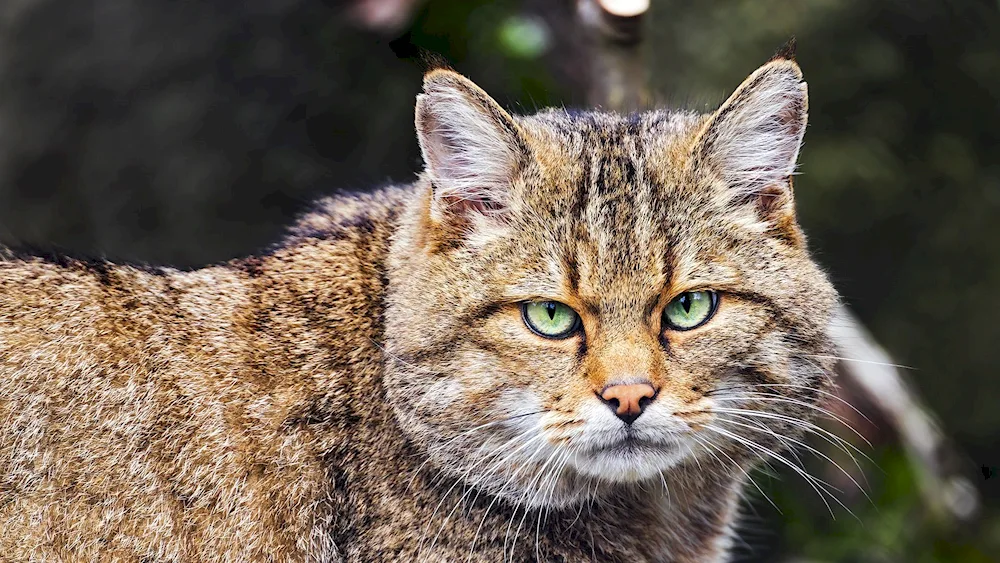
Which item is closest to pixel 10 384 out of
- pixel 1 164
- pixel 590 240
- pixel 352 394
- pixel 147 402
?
pixel 147 402

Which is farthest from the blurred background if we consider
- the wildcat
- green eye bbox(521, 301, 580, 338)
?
green eye bbox(521, 301, 580, 338)

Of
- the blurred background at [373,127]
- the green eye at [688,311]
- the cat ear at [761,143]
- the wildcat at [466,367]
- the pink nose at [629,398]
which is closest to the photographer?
the pink nose at [629,398]

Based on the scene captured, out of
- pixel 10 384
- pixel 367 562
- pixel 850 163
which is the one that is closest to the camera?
pixel 10 384

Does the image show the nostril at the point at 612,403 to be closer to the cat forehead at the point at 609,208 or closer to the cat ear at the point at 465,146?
the cat forehead at the point at 609,208

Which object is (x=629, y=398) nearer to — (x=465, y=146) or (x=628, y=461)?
(x=628, y=461)

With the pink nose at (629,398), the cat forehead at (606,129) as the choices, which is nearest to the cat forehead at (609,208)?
the cat forehead at (606,129)

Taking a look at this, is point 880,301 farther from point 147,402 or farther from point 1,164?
point 1,164
